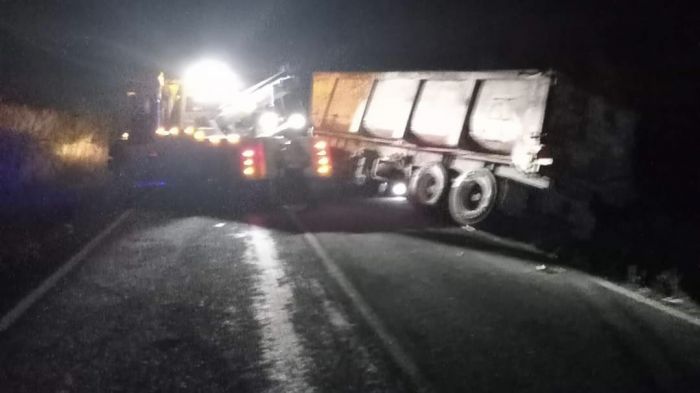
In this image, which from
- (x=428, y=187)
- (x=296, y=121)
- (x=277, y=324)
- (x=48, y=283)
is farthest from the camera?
(x=296, y=121)

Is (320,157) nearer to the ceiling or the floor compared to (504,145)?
nearer to the floor

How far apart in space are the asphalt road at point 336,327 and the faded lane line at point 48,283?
4.8 inches

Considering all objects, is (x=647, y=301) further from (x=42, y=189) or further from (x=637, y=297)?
(x=42, y=189)

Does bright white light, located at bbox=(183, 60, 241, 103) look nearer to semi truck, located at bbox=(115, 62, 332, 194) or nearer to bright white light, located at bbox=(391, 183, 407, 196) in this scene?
semi truck, located at bbox=(115, 62, 332, 194)

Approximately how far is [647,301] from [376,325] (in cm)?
301

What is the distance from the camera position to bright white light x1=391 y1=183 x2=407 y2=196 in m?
16.0

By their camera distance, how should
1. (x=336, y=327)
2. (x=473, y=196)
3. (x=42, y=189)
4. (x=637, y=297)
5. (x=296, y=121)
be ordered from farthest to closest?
1. (x=296, y=121)
2. (x=42, y=189)
3. (x=473, y=196)
4. (x=637, y=297)
5. (x=336, y=327)

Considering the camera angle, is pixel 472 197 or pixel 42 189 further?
pixel 42 189

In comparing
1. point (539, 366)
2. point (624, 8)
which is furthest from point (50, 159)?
point (624, 8)

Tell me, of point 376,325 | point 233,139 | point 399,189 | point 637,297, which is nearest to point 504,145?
point 399,189

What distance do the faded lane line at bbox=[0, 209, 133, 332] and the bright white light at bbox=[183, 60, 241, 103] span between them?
7032 mm

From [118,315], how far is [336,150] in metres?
11.8

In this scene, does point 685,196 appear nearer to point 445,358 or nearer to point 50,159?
point 445,358

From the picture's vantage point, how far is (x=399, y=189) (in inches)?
642
